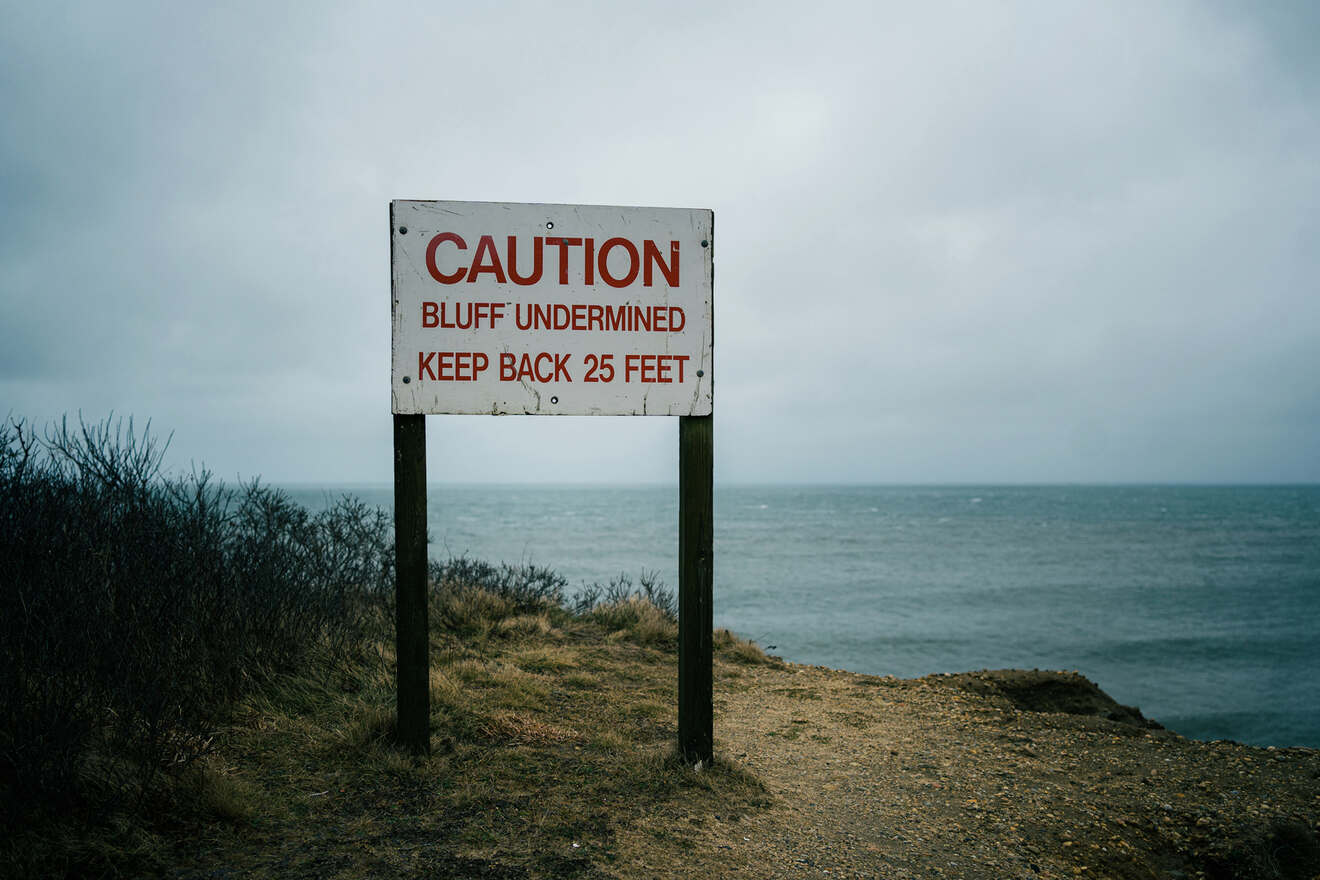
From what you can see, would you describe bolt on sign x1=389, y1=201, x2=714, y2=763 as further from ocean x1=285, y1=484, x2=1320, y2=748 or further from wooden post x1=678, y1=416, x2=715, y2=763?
ocean x1=285, y1=484, x2=1320, y2=748

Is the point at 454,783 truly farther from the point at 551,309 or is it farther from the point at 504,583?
the point at 504,583

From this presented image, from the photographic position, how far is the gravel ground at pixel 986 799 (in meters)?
3.53

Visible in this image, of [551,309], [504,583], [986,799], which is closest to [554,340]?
[551,309]

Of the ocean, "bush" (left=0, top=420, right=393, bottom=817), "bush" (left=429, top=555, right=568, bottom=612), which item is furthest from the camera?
the ocean

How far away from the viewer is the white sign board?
4176mm

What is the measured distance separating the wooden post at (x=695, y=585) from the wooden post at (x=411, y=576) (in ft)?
4.91

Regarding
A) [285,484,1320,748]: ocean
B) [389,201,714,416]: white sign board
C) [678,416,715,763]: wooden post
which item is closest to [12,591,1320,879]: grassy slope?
[678,416,715,763]: wooden post

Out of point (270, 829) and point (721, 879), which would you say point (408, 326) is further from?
point (721, 879)

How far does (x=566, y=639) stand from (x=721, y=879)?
5169 mm

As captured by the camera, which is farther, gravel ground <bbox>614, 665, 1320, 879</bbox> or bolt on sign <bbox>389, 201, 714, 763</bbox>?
bolt on sign <bbox>389, 201, 714, 763</bbox>

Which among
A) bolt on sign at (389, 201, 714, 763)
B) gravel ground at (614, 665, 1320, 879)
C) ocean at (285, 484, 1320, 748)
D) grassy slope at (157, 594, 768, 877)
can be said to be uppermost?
bolt on sign at (389, 201, 714, 763)

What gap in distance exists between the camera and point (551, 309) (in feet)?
14.0

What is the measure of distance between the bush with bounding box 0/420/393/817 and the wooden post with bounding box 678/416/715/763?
255 centimetres

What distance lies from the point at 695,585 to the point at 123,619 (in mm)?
3300
